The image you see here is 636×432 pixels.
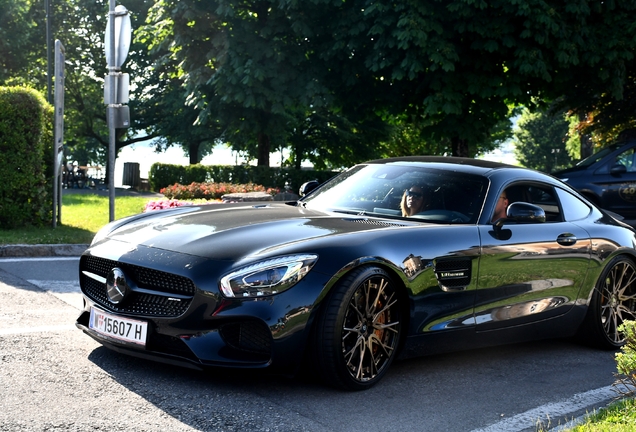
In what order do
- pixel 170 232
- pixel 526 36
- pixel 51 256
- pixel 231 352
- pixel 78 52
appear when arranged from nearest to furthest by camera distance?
pixel 231 352
pixel 170 232
pixel 51 256
pixel 526 36
pixel 78 52

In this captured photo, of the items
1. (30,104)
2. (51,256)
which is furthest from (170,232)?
(30,104)

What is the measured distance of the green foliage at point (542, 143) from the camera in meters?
80.2

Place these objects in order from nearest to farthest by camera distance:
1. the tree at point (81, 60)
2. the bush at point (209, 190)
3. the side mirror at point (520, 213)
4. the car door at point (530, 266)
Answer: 1. the car door at point (530, 266)
2. the side mirror at point (520, 213)
3. the bush at point (209, 190)
4. the tree at point (81, 60)

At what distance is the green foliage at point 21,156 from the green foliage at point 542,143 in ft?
231

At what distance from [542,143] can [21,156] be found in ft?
235

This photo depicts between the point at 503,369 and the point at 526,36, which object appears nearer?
the point at 503,369

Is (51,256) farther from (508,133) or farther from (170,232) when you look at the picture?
(508,133)

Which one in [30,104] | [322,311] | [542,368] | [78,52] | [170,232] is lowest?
[542,368]

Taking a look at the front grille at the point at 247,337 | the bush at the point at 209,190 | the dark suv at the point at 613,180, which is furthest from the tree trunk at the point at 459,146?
the front grille at the point at 247,337

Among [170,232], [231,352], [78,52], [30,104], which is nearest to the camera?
[231,352]

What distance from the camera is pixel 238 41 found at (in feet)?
71.1

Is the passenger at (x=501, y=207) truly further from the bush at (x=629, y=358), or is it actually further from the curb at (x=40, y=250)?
the curb at (x=40, y=250)

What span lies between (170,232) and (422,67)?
14275mm

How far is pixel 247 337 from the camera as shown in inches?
197
